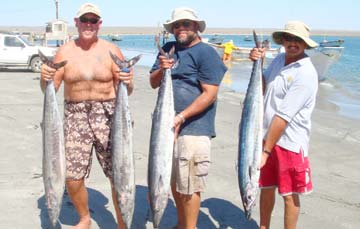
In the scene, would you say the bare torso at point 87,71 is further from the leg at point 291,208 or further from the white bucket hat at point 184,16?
the leg at point 291,208

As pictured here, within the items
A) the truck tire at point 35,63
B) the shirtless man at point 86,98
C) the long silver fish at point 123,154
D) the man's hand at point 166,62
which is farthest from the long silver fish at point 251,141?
the truck tire at point 35,63

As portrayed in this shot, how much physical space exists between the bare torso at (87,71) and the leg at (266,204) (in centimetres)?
161

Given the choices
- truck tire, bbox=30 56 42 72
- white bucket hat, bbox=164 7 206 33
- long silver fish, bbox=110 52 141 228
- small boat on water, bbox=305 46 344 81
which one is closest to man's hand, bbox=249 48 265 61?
white bucket hat, bbox=164 7 206 33

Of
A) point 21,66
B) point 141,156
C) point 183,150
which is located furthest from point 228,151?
point 21,66

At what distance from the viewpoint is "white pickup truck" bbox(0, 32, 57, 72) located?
19.8 meters

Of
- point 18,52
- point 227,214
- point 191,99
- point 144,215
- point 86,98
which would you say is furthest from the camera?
point 18,52

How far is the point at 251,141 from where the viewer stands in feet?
12.3

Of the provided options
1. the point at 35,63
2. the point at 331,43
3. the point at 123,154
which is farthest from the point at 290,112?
the point at 331,43

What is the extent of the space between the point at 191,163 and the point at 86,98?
1077mm

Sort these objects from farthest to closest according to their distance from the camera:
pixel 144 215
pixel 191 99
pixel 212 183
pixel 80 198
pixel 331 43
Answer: pixel 331 43
pixel 212 183
pixel 144 215
pixel 80 198
pixel 191 99

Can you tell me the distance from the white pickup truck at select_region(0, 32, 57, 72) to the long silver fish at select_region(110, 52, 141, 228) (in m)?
17.0

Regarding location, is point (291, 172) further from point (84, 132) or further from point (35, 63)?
point (35, 63)

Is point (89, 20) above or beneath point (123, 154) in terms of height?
above

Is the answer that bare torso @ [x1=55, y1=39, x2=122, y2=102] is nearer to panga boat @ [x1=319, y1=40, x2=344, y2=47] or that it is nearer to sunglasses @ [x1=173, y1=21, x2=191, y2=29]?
sunglasses @ [x1=173, y1=21, x2=191, y2=29]
